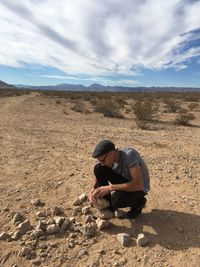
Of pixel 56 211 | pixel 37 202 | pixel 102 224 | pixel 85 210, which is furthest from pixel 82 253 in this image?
pixel 37 202

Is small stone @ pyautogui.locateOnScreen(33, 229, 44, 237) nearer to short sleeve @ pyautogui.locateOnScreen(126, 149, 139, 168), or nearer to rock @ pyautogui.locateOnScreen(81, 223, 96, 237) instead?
rock @ pyautogui.locateOnScreen(81, 223, 96, 237)

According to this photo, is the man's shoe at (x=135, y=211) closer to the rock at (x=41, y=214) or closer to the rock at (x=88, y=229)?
the rock at (x=88, y=229)

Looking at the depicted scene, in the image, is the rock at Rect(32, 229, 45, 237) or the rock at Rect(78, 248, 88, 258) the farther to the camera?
the rock at Rect(32, 229, 45, 237)

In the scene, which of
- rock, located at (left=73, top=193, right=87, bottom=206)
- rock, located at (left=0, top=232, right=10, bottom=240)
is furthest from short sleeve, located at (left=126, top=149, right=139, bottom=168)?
rock, located at (left=0, top=232, right=10, bottom=240)

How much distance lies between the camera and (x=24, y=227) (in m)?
4.07

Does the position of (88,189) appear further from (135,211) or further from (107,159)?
(107,159)

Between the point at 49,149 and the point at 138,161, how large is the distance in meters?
4.80

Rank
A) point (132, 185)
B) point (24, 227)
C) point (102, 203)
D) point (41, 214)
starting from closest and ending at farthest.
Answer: point (132, 185)
point (24, 227)
point (102, 203)
point (41, 214)

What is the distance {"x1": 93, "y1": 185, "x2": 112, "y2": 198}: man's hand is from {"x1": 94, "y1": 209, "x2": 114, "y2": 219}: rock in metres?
0.29

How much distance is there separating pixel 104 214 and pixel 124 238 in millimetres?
564

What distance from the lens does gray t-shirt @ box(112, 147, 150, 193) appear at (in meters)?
3.88

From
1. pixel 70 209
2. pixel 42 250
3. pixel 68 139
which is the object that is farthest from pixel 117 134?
pixel 42 250

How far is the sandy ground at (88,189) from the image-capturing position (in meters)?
3.65

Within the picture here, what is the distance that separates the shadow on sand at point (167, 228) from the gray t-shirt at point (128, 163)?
1.69ft
